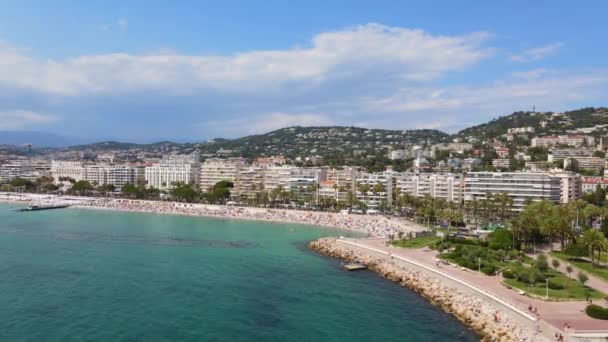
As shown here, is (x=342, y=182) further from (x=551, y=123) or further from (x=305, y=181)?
(x=551, y=123)

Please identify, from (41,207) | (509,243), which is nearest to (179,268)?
(509,243)

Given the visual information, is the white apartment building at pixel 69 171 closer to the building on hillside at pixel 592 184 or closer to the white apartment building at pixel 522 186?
the white apartment building at pixel 522 186

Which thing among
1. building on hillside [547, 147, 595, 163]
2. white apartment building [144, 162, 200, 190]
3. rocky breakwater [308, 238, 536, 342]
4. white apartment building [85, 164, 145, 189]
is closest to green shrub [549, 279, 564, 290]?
rocky breakwater [308, 238, 536, 342]

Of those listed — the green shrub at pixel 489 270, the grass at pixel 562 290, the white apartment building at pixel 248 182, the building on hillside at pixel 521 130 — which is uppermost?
the building on hillside at pixel 521 130

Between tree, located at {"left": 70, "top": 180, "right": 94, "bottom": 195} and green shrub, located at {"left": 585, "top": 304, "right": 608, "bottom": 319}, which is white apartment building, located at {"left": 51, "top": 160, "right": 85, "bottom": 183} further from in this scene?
green shrub, located at {"left": 585, "top": 304, "right": 608, "bottom": 319}

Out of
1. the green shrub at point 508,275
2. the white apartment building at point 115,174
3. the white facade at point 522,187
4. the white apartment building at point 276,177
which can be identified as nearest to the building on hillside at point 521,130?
the white apartment building at point 276,177

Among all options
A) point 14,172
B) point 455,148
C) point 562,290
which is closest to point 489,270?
point 562,290

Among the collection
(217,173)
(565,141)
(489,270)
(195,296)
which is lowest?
(195,296)

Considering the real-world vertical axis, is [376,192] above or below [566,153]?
below

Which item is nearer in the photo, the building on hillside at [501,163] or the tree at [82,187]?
the tree at [82,187]
